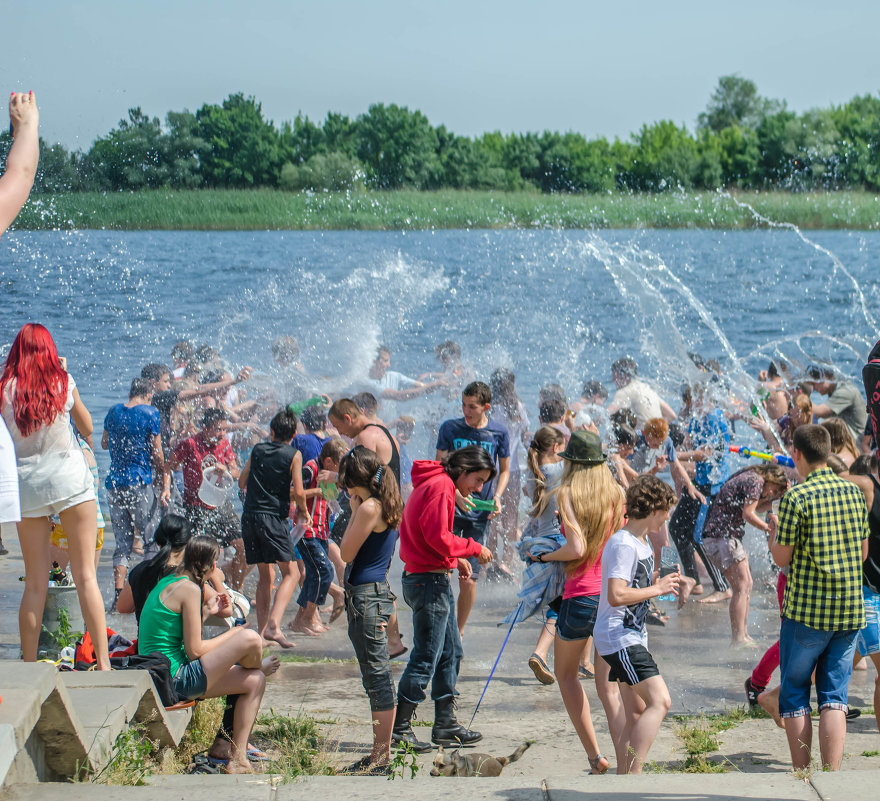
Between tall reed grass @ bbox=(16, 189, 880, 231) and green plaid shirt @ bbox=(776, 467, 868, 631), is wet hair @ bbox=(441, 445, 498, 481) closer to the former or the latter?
green plaid shirt @ bbox=(776, 467, 868, 631)

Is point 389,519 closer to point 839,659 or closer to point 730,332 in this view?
point 839,659

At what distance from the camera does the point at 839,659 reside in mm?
4527

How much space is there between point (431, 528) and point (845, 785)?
2271mm

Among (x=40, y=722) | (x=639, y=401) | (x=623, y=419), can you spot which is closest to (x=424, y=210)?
(x=639, y=401)

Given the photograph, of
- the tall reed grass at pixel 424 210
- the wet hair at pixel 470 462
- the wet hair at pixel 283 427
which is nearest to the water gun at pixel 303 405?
the wet hair at pixel 283 427

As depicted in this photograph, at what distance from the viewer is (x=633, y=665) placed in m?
4.56

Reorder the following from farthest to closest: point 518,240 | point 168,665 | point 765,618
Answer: point 518,240 < point 765,618 < point 168,665

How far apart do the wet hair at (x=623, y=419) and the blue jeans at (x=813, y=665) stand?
3.92 m

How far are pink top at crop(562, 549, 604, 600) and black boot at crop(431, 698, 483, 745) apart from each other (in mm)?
863

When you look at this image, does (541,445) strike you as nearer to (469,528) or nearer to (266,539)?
(469,528)

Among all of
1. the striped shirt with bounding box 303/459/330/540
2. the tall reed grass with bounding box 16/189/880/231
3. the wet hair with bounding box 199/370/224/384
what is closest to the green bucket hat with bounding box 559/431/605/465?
the striped shirt with bounding box 303/459/330/540

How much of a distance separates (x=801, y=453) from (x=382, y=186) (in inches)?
1458

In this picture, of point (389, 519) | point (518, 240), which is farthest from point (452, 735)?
point (518, 240)

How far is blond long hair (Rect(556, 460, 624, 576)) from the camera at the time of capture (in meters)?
5.13
